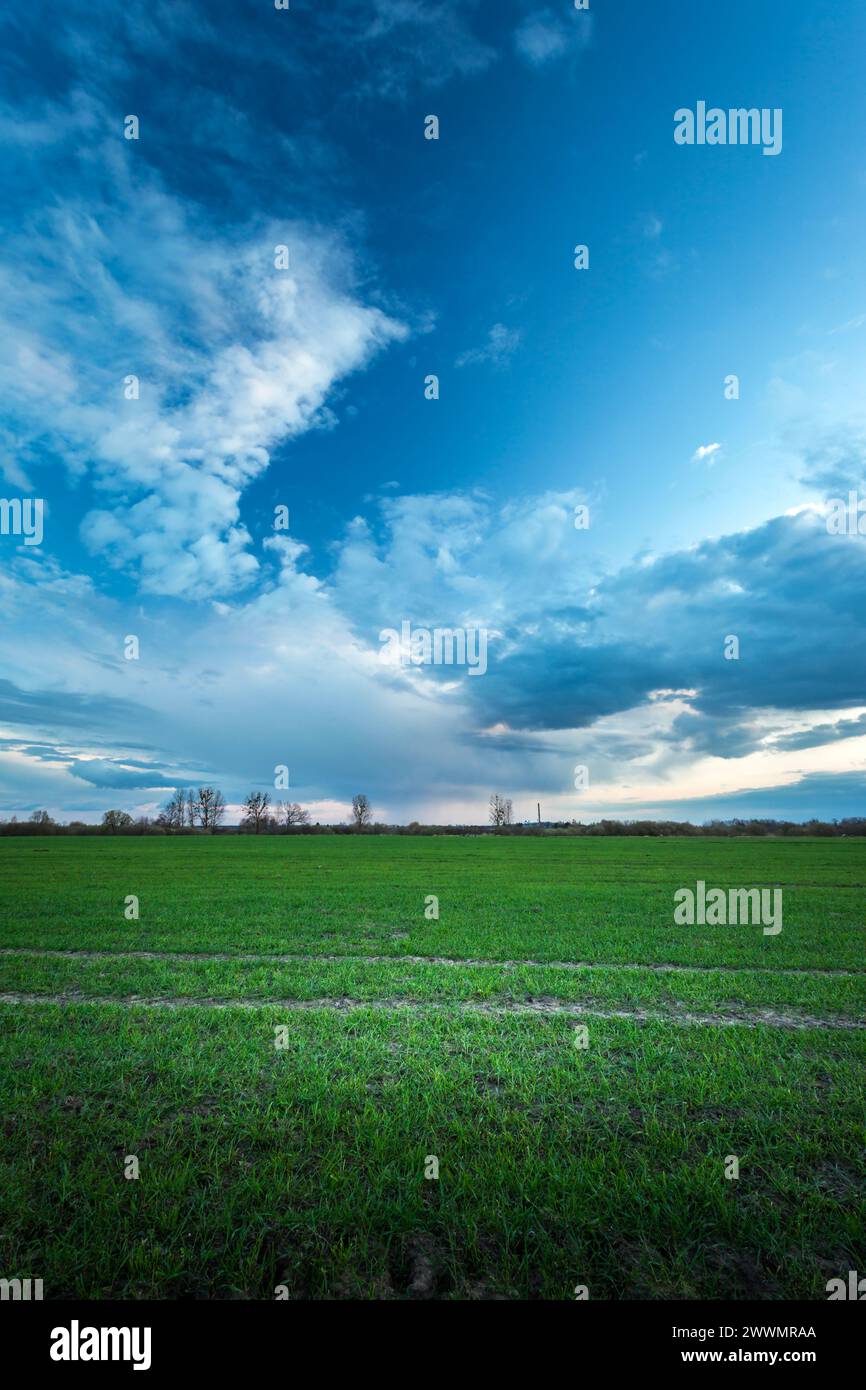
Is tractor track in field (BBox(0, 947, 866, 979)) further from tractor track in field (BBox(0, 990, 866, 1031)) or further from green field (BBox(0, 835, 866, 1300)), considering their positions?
tractor track in field (BBox(0, 990, 866, 1031))

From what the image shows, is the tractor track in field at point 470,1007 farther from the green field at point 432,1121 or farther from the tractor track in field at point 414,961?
the tractor track in field at point 414,961

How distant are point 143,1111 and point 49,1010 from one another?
440 cm

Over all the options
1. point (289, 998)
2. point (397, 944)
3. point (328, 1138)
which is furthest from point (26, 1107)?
point (397, 944)

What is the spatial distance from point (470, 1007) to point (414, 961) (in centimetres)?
321

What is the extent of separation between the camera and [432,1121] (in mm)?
5184

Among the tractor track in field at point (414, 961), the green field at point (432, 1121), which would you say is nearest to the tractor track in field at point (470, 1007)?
the green field at point (432, 1121)

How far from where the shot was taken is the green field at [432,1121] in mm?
3611

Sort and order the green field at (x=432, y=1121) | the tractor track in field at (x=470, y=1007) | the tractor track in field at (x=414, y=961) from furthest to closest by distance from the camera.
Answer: the tractor track in field at (x=414, y=961) < the tractor track in field at (x=470, y=1007) < the green field at (x=432, y=1121)

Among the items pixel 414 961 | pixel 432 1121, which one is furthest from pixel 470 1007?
pixel 432 1121

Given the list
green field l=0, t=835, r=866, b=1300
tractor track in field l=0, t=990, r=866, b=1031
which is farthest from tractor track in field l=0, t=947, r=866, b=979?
tractor track in field l=0, t=990, r=866, b=1031

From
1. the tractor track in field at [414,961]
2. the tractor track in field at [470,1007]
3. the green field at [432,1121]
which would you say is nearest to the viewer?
the green field at [432,1121]

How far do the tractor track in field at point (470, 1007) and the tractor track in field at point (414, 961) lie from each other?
2.33m

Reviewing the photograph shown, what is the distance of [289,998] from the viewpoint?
9.32 m
